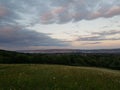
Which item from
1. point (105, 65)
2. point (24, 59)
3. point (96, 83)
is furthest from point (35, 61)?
point (96, 83)

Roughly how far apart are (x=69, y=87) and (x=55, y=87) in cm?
80

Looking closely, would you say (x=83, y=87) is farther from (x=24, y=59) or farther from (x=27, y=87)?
(x=24, y=59)

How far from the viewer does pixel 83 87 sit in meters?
11.6

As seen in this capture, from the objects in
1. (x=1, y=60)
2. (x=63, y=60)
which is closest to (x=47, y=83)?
(x=1, y=60)

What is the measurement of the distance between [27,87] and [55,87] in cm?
149

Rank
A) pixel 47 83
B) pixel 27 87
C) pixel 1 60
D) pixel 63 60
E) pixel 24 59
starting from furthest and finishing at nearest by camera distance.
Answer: pixel 63 60 → pixel 24 59 → pixel 1 60 → pixel 47 83 → pixel 27 87

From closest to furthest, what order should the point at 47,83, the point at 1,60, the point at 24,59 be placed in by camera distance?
the point at 47,83, the point at 1,60, the point at 24,59

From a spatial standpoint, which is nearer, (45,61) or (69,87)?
(69,87)

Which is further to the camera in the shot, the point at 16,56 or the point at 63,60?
the point at 63,60

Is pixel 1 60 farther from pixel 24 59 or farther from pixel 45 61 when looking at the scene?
pixel 45 61

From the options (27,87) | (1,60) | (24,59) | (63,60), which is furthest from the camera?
(63,60)

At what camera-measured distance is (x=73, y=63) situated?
142 feet

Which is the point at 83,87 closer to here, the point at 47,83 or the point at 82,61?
the point at 47,83

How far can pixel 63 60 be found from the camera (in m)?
42.8
